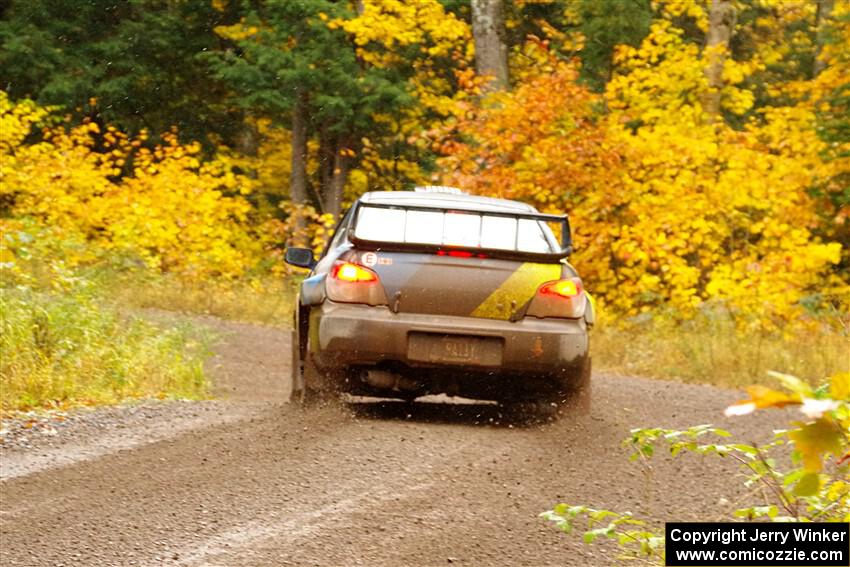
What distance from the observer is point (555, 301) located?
9.78m

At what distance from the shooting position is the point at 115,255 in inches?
1031

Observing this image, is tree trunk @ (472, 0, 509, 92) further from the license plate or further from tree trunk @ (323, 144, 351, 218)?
the license plate

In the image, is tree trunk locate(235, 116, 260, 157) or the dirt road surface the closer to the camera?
the dirt road surface

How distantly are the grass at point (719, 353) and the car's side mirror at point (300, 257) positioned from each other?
6.44 meters

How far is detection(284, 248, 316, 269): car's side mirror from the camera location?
10.9 metres

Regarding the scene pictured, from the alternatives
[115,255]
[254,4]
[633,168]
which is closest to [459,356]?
[633,168]

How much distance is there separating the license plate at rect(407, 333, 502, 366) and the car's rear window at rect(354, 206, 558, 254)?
26.1 inches

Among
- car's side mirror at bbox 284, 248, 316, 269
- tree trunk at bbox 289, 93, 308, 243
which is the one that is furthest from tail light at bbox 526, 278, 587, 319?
tree trunk at bbox 289, 93, 308, 243

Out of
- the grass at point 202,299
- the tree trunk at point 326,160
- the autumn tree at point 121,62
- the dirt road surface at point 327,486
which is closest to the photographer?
the dirt road surface at point 327,486

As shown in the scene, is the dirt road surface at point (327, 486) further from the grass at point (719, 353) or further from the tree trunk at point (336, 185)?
the tree trunk at point (336, 185)

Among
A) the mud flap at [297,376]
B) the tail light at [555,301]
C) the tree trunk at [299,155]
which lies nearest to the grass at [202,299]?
the tree trunk at [299,155]

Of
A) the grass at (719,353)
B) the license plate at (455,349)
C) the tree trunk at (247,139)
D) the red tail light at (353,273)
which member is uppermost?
the tree trunk at (247,139)

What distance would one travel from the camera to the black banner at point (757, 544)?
341 cm

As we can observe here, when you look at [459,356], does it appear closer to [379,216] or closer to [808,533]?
[379,216]
